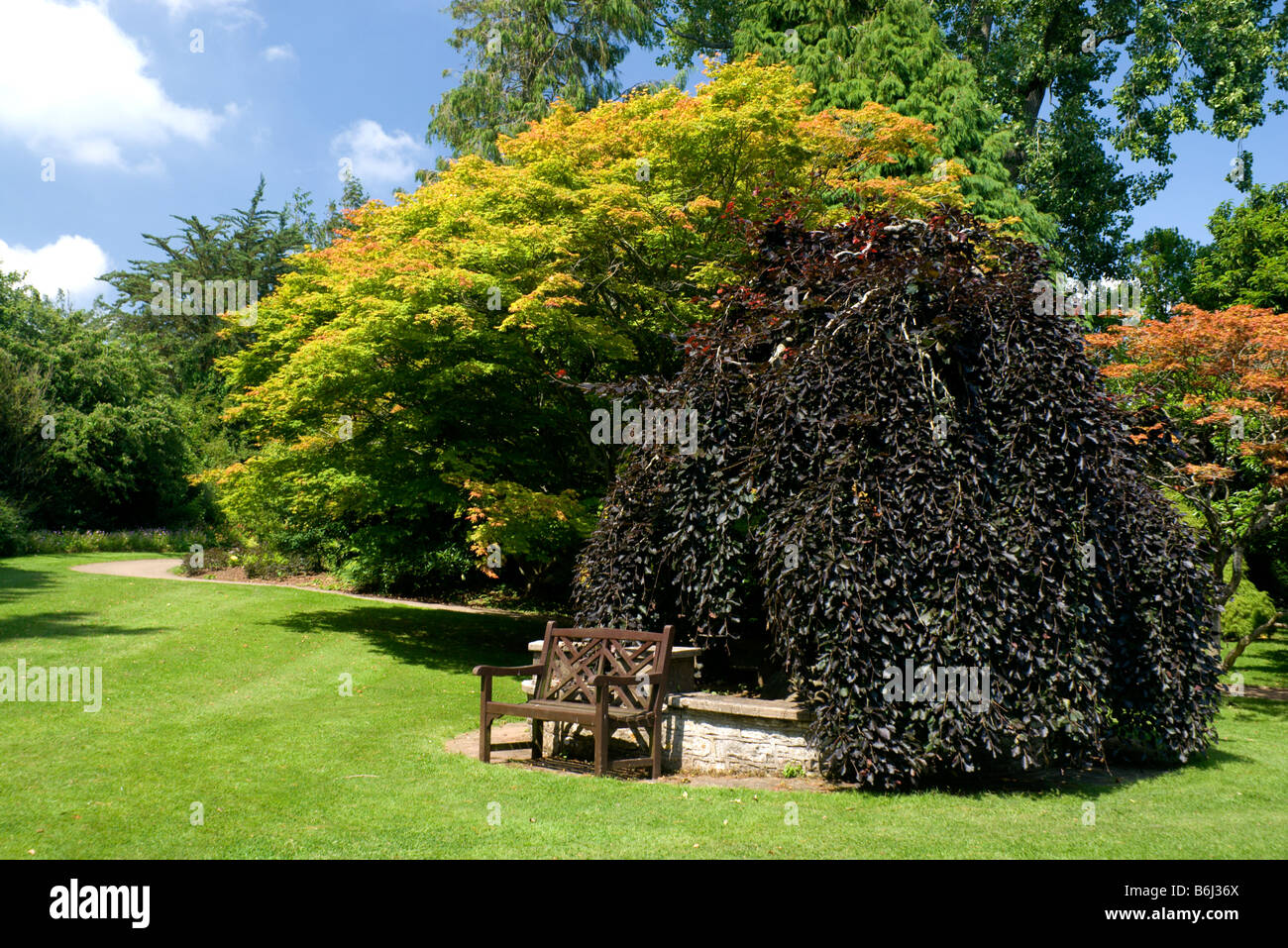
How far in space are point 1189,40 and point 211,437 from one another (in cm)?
3102

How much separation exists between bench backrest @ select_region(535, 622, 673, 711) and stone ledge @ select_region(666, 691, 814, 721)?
0.23 m

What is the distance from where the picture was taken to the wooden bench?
646 cm

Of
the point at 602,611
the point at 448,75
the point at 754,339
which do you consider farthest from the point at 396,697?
the point at 448,75

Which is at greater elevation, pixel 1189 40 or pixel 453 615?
pixel 1189 40

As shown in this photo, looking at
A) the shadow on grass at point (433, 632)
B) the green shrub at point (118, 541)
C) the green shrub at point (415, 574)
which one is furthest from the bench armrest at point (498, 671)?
the green shrub at point (118, 541)

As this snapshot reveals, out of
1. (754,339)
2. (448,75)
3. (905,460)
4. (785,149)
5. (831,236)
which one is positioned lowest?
(905,460)

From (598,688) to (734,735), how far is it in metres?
1.14

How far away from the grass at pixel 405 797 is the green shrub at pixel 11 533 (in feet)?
41.7

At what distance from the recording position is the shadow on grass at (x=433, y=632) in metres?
12.8

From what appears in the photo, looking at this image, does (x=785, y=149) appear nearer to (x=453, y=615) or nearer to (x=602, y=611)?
(x=602, y=611)

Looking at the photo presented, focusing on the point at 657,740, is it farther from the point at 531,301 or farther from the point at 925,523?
the point at 531,301

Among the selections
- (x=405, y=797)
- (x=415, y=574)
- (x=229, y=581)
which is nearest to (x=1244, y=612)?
(x=405, y=797)
